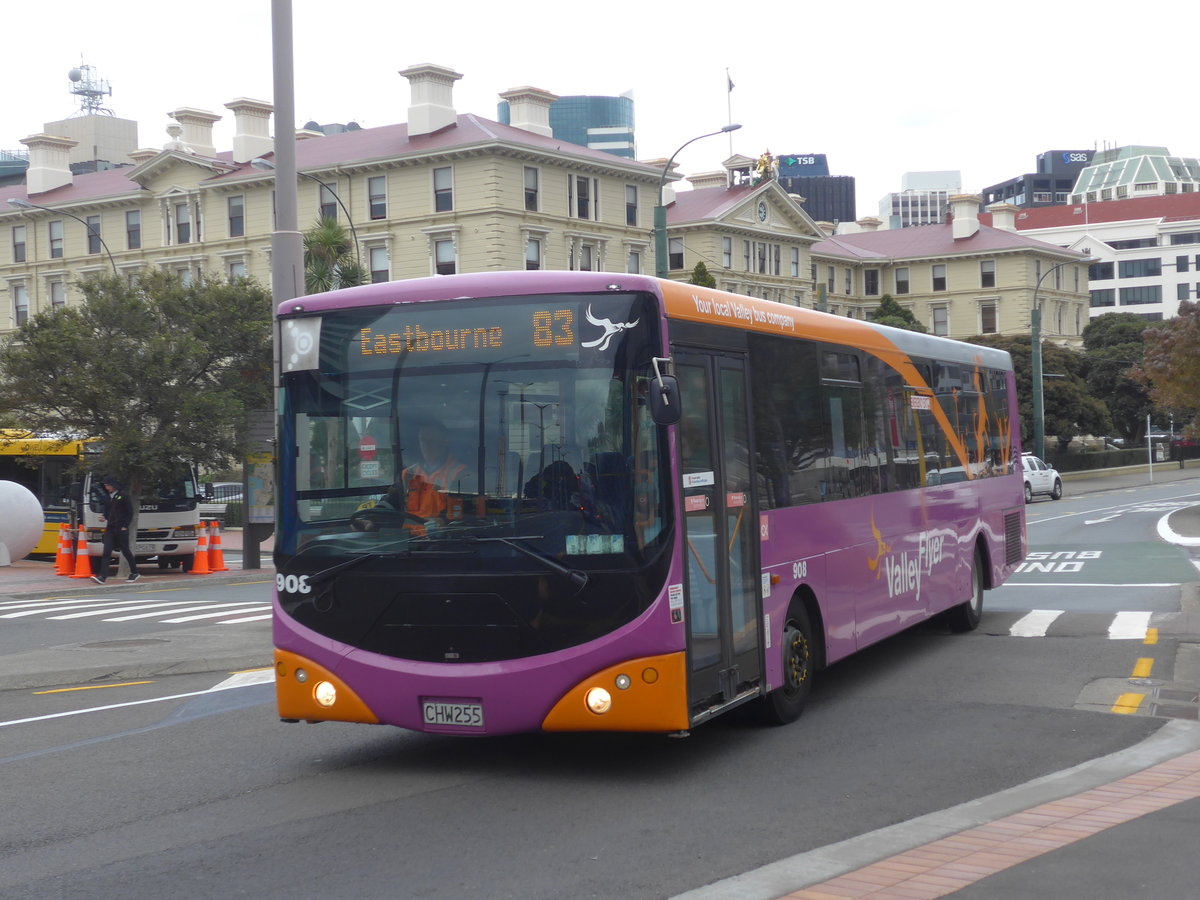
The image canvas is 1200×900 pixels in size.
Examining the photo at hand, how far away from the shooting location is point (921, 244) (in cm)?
10944

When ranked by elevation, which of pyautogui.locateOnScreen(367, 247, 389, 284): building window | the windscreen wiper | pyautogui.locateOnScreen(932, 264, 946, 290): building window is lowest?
the windscreen wiper

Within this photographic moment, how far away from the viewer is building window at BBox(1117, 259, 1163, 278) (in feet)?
487

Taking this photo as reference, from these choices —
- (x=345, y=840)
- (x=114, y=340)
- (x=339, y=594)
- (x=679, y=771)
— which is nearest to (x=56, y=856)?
(x=345, y=840)

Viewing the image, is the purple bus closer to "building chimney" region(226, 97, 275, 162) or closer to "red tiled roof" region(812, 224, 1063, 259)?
"building chimney" region(226, 97, 275, 162)

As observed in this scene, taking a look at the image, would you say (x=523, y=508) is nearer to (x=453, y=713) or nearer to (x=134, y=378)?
(x=453, y=713)

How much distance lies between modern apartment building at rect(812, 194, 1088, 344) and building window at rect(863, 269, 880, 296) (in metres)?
0.07

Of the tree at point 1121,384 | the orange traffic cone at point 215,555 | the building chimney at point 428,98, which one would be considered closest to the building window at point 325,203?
the building chimney at point 428,98

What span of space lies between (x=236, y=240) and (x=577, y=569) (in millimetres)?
66139

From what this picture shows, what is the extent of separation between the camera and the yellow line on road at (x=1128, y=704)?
10562 millimetres

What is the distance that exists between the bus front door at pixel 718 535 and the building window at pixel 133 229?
233 feet

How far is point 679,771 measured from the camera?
8.62m

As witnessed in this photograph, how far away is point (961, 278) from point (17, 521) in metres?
87.0

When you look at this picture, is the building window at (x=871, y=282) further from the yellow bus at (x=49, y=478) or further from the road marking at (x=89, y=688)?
the road marking at (x=89, y=688)

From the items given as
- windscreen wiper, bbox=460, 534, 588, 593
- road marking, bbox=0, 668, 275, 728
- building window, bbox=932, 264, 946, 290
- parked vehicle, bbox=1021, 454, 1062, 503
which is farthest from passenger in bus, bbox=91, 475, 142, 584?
building window, bbox=932, 264, 946, 290
